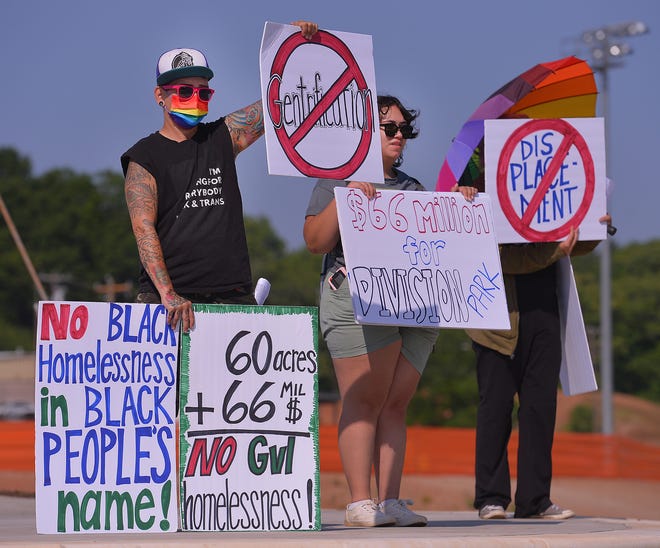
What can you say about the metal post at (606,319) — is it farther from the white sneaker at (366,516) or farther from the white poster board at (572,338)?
the white sneaker at (366,516)

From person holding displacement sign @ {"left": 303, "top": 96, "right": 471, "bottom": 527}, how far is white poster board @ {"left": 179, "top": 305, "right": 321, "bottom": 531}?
1.06ft

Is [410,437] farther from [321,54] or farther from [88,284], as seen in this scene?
[88,284]

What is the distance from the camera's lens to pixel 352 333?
20.5 feet

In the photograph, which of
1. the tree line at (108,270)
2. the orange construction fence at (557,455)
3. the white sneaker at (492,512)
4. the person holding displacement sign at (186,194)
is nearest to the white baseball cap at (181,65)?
the person holding displacement sign at (186,194)

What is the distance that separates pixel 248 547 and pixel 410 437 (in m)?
19.3

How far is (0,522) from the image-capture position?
6.61m

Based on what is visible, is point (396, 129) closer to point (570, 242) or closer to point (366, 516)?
point (570, 242)

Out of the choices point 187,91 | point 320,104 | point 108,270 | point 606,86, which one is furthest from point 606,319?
point 108,270

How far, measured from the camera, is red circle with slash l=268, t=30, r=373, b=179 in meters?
5.91

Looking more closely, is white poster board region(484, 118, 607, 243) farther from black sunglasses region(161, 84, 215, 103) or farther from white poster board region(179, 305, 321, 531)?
black sunglasses region(161, 84, 215, 103)

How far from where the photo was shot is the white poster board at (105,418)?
217 inches

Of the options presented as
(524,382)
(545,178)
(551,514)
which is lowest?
(551,514)

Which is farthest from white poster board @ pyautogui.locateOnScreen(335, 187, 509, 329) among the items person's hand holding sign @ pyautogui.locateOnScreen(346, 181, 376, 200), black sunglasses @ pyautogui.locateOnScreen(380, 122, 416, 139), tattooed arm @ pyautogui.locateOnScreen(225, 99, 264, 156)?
tattooed arm @ pyautogui.locateOnScreen(225, 99, 264, 156)

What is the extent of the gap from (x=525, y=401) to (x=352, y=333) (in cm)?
163
